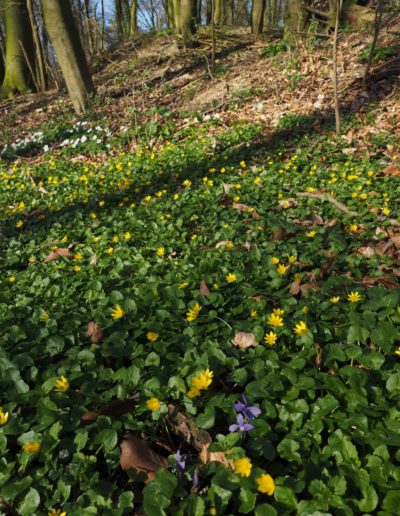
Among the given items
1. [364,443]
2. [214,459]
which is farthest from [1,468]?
[364,443]

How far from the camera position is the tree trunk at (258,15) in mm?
12373

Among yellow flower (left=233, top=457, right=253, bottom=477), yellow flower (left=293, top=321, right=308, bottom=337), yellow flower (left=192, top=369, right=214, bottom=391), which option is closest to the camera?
yellow flower (left=233, top=457, right=253, bottom=477)

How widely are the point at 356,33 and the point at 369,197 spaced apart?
7.05 metres

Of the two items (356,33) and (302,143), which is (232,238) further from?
(356,33)

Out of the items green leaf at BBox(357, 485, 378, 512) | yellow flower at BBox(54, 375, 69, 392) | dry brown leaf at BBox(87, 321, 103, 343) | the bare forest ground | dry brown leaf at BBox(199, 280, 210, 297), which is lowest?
green leaf at BBox(357, 485, 378, 512)

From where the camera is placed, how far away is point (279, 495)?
139 cm

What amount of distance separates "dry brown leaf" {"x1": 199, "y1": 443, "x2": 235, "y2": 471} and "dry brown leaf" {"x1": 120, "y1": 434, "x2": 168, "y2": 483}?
0.51ft

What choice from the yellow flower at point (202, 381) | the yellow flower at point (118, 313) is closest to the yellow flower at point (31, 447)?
the yellow flower at point (202, 381)

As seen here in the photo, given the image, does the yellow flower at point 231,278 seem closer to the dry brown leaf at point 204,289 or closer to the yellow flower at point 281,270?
the dry brown leaf at point 204,289

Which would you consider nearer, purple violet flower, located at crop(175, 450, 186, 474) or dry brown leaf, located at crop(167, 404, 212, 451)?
purple violet flower, located at crop(175, 450, 186, 474)

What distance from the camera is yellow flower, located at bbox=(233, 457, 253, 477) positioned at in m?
1.45

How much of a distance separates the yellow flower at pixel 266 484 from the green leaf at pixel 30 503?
830mm

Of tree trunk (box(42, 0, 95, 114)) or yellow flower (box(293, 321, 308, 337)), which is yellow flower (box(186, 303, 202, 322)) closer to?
yellow flower (box(293, 321, 308, 337))

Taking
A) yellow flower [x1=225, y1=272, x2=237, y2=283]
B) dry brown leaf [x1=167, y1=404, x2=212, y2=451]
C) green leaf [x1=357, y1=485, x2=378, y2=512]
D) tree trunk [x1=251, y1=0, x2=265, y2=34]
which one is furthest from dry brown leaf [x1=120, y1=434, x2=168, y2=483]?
tree trunk [x1=251, y1=0, x2=265, y2=34]
